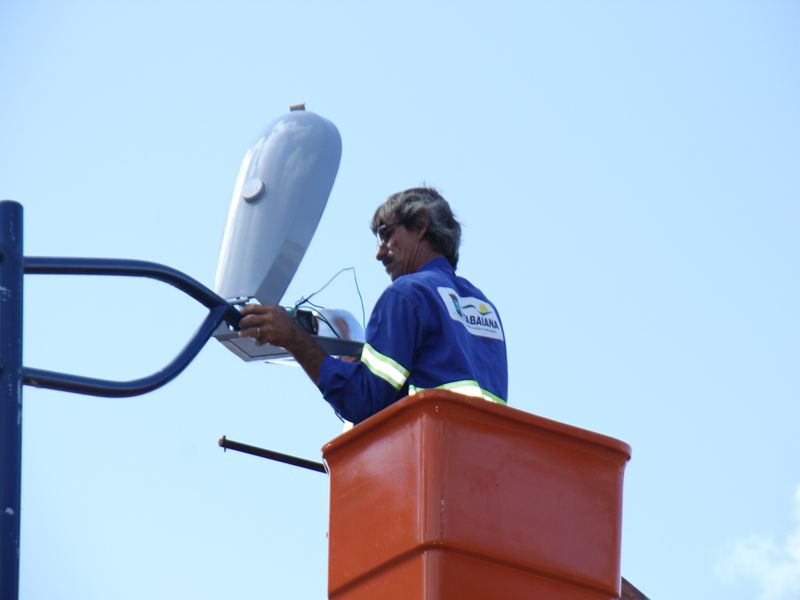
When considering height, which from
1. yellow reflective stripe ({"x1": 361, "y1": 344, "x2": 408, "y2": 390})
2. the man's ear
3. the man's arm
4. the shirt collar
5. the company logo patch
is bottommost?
yellow reflective stripe ({"x1": 361, "y1": 344, "x2": 408, "y2": 390})

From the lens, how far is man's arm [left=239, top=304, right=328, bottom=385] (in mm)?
4867

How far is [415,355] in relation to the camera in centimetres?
494

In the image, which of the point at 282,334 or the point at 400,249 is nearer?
the point at 282,334

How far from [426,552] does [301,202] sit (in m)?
2.15

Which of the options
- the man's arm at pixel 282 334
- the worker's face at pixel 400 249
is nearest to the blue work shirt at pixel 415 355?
the man's arm at pixel 282 334

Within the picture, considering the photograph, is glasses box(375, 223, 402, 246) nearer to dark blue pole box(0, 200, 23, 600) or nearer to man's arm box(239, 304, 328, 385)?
man's arm box(239, 304, 328, 385)

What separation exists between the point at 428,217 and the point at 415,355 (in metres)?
0.78

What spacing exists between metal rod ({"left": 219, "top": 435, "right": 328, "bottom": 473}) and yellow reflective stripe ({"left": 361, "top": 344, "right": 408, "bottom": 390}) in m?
0.95

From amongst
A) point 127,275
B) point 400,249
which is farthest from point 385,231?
point 127,275

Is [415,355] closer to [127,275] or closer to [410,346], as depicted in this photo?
[410,346]

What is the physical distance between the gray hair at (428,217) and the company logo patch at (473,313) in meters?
0.38

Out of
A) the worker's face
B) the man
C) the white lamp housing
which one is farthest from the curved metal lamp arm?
the worker's face

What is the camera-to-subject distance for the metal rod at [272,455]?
570 centimetres

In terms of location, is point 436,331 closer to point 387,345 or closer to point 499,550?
point 387,345
